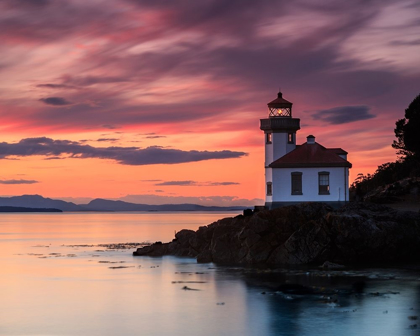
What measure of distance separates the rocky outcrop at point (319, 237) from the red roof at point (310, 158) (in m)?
8.93

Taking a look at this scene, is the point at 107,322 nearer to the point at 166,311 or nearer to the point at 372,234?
the point at 166,311

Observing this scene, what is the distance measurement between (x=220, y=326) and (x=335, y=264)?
58.5 ft

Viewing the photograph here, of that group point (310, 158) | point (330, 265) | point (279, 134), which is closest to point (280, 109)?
point (279, 134)

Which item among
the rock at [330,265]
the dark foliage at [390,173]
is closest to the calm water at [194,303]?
the rock at [330,265]

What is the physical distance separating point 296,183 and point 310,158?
2.50 metres

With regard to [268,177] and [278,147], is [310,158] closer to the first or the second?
[278,147]

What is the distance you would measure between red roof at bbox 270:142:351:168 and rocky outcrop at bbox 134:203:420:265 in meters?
8.93

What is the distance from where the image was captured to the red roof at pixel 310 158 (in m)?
57.2

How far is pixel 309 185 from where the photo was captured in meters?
57.3

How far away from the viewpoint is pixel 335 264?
135ft

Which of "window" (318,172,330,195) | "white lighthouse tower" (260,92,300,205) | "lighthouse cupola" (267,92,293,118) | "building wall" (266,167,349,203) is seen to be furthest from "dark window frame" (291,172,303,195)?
"lighthouse cupola" (267,92,293,118)

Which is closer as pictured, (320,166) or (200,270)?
(200,270)

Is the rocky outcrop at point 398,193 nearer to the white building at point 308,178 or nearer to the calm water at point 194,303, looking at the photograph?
the white building at point 308,178

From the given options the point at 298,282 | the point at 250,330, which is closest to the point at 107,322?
the point at 250,330
